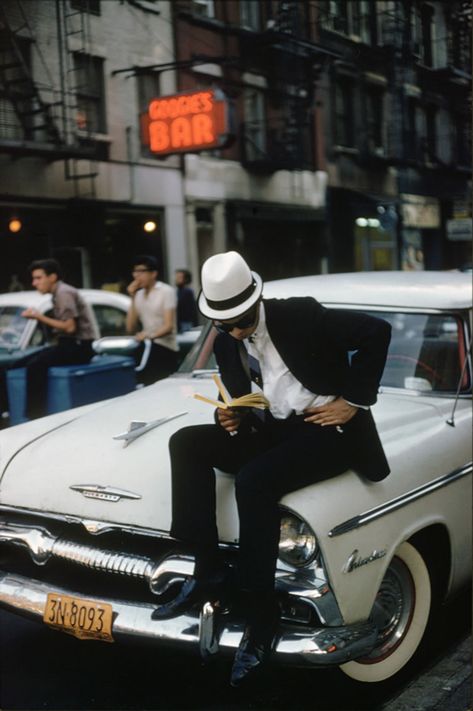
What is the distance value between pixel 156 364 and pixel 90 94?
771cm

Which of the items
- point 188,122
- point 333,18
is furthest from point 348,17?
point 188,122

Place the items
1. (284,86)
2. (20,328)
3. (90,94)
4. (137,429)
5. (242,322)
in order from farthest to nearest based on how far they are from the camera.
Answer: (284,86)
(90,94)
(20,328)
(137,429)
(242,322)

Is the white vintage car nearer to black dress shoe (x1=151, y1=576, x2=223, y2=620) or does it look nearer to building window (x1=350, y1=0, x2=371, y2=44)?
black dress shoe (x1=151, y1=576, x2=223, y2=620)

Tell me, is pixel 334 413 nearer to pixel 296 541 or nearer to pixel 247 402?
pixel 247 402

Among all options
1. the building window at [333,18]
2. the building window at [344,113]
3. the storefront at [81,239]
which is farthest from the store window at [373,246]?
the storefront at [81,239]

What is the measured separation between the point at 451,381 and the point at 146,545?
5.94 feet

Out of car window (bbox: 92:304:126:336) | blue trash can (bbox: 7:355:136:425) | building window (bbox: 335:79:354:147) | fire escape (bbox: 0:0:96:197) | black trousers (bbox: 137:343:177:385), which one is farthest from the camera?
building window (bbox: 335:79:354:147)

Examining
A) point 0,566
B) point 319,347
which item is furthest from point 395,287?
point 0,566

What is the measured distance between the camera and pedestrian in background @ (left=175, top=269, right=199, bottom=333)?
37.9 ft

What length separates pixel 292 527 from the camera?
10.6ft

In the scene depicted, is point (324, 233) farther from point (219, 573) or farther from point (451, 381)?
point (219, 573)

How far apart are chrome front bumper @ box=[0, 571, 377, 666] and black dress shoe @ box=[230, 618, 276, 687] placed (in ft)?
0.11

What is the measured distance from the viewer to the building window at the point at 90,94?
1357cm

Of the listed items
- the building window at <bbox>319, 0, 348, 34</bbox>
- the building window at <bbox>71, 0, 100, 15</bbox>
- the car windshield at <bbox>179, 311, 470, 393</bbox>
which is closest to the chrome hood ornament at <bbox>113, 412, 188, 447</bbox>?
the car windshield at <bbox>179, 311, 470, 393</bbox>
